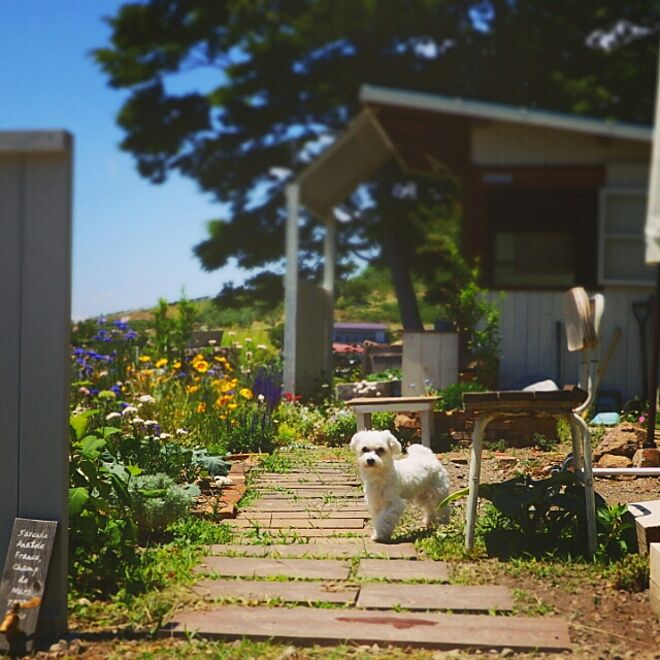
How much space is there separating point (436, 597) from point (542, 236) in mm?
7327

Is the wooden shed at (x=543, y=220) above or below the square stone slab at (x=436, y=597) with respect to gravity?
above

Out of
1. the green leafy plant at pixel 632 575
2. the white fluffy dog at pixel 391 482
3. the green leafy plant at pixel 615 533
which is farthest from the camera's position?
the white fluffy dog at pixel 391 482

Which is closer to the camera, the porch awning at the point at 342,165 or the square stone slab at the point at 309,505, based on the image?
the square stone slab at the point at 309,505

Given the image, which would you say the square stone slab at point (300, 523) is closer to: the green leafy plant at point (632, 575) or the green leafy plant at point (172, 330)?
the green leafy plant at point (632, 575)

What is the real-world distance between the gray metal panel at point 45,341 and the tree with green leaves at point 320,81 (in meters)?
13.5

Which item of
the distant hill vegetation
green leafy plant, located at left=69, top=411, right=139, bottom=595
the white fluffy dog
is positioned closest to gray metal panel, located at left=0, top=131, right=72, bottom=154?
green leafy plant, located at left=69, top=411, right=139, bottom=595

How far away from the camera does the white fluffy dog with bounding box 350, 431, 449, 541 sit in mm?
3826

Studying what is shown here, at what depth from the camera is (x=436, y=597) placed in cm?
293

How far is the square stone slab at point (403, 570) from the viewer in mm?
3197

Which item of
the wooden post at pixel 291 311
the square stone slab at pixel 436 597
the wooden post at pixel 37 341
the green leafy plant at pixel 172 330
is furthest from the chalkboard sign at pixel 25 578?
the green leafy plant at pixel 172 330

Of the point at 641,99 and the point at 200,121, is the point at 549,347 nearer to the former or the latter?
the point at 641,99

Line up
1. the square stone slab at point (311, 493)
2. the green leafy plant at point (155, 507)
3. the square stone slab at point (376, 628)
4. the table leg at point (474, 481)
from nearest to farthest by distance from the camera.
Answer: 1. the square stone slab at point (376, 628)
2. the table leg at point (474, 481)
3. the green leafy plant at point (155, 507)
4. the square stone slab at point (311, 493)

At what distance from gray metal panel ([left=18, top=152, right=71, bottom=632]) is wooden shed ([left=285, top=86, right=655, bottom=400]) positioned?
6396 mm

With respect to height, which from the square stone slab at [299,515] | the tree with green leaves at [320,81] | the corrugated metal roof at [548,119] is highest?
the tree with green leaves at [320,81]
